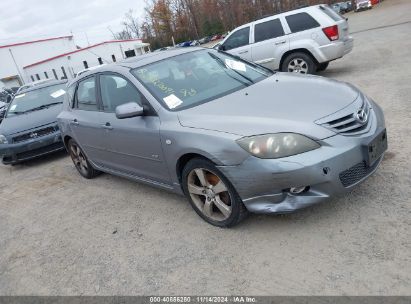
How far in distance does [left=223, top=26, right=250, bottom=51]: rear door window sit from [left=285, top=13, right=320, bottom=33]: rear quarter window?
1.14 m

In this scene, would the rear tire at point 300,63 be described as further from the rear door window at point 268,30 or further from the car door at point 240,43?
the car door at point 240,43

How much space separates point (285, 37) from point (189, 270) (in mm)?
7338

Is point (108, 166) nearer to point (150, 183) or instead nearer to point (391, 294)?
point (150, 183)

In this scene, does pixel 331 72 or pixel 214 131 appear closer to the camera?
pixel 214 131

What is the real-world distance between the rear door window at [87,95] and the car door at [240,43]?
5.36 metres

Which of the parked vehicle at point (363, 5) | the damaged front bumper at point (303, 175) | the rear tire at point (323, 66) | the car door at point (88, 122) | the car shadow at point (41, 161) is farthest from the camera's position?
the parked vehicle at point (363, 5)

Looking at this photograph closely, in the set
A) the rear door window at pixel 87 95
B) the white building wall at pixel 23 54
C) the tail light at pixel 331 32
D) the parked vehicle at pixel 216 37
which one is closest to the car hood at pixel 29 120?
the rear door window at pixel 87 95

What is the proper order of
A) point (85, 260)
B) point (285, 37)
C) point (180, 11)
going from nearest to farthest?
point (85, 260), point (285, 37), point (180, 11)

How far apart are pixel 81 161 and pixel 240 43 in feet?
18.8

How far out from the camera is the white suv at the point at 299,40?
8.78 m

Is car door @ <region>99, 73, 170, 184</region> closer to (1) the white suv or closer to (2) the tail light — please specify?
(1) the white suv

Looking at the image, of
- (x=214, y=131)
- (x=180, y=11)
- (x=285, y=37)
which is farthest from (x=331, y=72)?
(x=180, y=11)

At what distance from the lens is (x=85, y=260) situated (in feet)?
12.4

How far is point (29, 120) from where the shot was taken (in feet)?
26.6
